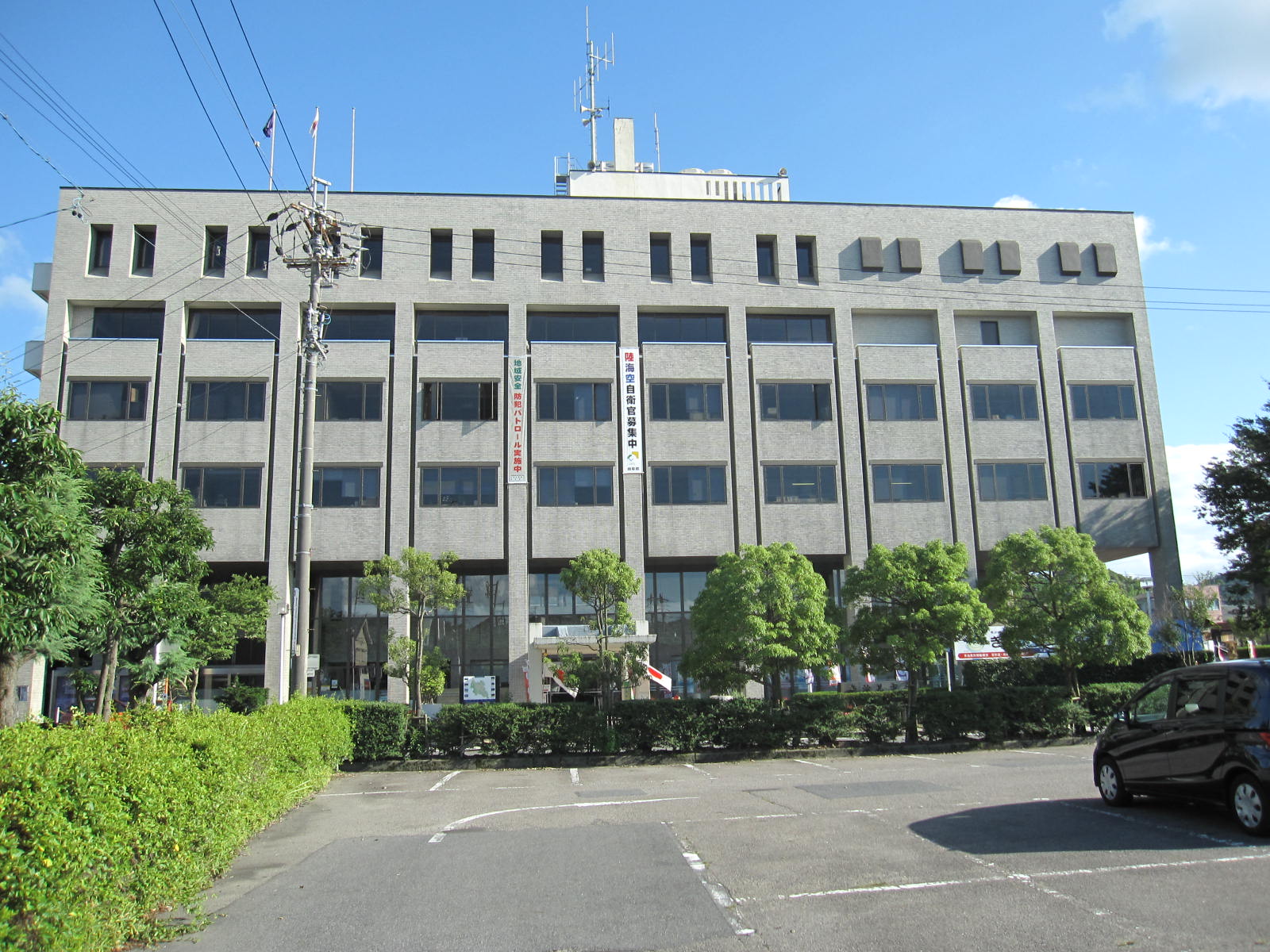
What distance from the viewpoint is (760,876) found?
28.0ft

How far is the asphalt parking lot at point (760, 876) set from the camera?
22.3ft

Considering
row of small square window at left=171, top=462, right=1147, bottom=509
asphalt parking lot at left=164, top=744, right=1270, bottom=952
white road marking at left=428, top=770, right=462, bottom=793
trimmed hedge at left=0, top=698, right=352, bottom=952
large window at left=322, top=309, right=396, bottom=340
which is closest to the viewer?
trimmed hedge at left=0, top=698, right=352, bottom=952

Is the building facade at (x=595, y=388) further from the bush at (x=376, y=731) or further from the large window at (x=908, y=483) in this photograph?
the bush at (x=376, y=731)

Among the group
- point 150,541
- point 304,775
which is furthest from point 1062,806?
point 150,541

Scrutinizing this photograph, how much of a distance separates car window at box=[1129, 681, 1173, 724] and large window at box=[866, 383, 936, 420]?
85.1 feet

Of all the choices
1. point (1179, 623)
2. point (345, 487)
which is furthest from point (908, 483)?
point (345, 487)

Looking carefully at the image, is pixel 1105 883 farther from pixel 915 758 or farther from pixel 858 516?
pixel 858 516

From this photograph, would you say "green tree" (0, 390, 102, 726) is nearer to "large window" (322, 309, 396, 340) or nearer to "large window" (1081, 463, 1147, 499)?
"large window" (322, 309, 396, 340)

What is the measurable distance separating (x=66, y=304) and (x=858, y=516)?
31170 mm

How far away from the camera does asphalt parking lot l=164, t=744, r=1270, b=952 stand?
6.79 metres

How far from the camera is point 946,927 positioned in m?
6.75

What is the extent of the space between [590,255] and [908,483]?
15.7m

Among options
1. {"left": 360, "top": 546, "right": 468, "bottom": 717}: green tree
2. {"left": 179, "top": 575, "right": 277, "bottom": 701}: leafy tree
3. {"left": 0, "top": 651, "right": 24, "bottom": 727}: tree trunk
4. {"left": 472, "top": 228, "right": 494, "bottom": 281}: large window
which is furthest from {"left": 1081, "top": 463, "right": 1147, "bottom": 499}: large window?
{"left": 0, "top": 651, "right": 24, "bottom": 727}: tree trunk

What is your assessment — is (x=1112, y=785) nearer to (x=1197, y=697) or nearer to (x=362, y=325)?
(x=1197, y=697)
